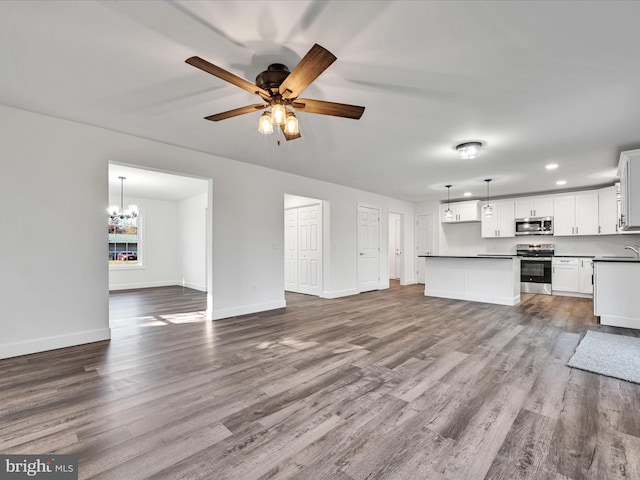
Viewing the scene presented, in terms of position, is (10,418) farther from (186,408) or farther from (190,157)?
(190,157)

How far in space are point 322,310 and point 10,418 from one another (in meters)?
3.93

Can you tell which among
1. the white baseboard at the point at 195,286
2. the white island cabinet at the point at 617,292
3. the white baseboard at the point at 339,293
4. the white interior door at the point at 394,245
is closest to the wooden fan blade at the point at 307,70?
the white baseboard at the point at 339,293

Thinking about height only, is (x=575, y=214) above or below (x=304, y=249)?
above

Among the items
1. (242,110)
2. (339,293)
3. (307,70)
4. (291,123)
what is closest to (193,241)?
(339,293)

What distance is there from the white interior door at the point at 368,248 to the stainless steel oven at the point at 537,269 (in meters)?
3.59

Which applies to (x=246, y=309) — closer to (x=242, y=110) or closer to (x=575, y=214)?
(x=242, y=110)

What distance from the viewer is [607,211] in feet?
21.3

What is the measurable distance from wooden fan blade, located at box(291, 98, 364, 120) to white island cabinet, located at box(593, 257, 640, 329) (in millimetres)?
4759

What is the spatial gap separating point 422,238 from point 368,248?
2683mm

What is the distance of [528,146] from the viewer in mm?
4043

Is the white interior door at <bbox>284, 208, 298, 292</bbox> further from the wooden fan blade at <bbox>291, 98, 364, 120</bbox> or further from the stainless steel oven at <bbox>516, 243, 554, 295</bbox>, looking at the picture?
the stainless steel oven at <bbox>516, 243, 554, 295</bbox>

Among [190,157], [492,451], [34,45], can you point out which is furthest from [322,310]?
[34,45]

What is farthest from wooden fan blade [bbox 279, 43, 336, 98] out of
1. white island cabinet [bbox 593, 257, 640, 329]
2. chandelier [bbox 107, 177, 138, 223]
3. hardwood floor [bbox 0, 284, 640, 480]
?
chandelier [bbox 107, 177, 138, 223]

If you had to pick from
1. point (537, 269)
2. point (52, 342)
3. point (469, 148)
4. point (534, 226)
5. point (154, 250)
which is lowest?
point (52, 342)
